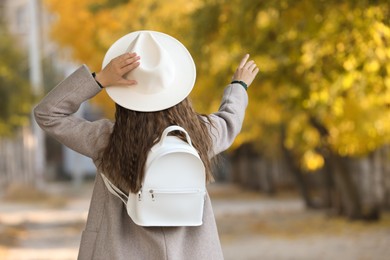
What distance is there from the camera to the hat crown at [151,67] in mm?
5051

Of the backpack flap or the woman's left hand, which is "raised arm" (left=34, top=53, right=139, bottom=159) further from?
the backpack flap

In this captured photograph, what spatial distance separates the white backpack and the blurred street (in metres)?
12.1

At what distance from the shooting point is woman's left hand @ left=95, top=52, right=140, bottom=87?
16.4ft

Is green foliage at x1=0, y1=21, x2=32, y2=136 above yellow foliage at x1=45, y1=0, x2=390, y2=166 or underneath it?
above

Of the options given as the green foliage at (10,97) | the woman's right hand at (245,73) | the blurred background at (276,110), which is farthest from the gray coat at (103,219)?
the green foliage at (10,97)

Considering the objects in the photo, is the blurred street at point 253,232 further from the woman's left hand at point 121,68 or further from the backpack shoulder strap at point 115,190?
the woman's left hand at point 121,68

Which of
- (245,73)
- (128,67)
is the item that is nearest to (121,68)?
(128,67)

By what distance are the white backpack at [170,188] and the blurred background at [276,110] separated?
5.80 meters

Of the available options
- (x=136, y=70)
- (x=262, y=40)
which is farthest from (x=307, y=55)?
(x=136, y=70)

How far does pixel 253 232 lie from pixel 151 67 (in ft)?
60.9

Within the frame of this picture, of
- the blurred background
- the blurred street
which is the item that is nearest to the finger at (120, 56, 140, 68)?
the blurred background

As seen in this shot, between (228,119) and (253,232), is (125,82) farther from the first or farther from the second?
(253,232)

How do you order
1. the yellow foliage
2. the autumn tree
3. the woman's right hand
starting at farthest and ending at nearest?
the autumn tree
the yellow foliage
the woman's right hand

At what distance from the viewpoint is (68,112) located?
5.16 meters
